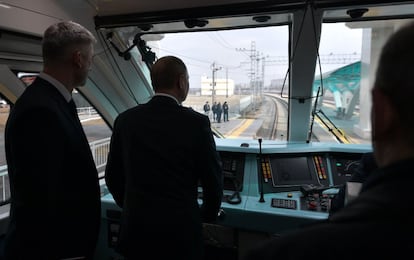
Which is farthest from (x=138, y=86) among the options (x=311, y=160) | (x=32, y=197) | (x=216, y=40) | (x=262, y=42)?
(x=32, y=197)

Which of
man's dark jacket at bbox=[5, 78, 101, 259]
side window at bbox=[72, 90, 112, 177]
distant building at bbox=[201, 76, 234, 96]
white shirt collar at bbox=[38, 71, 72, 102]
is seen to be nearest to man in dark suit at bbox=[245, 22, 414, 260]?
man's dark jacket at bbox=[5, 78, 101, 259]

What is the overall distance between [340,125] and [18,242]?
236 cm

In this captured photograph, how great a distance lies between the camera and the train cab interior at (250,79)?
5.91 ft

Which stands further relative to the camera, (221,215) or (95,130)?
(95,130)

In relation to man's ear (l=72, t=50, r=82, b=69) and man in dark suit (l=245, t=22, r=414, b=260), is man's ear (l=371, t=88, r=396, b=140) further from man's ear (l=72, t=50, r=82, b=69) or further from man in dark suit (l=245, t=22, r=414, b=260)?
man's ear (l=72, t=50, r=82, b=69)

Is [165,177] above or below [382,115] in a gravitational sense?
below

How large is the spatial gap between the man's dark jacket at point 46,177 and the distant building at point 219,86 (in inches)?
64.7

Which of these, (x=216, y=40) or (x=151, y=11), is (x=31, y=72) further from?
(x=216, y=40)

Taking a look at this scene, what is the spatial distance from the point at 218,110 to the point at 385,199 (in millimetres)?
2436

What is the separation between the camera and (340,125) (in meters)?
2.52

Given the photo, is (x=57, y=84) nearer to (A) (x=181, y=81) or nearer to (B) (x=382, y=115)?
(A) (x=181, y=81)

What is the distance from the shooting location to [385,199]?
42cm

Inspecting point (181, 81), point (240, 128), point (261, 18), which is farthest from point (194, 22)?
point (240, 128)

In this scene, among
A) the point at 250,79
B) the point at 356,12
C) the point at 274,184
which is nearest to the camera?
the point at 356,12
